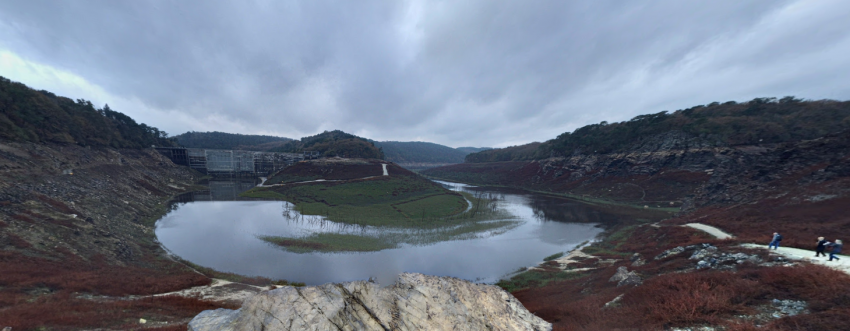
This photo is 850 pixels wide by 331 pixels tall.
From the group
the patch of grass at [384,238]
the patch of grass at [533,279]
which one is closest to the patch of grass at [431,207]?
the patch of grass at [384,238]

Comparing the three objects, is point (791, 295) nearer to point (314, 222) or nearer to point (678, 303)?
point (678, 303)

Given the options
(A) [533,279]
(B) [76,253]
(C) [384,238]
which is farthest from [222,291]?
(A) [533,279]

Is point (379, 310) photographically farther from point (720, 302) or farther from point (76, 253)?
point (76, 253)

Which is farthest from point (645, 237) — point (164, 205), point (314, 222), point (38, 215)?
point (164, 205)

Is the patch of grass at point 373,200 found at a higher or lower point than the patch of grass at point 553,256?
higher

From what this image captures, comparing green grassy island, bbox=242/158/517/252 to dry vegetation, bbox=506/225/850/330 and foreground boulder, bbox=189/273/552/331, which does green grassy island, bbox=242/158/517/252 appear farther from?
dry vegetation, bbox=506/225/850/330

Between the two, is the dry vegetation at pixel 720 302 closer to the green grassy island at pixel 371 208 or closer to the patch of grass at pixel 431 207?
the green grassy island at pixel 371 208
